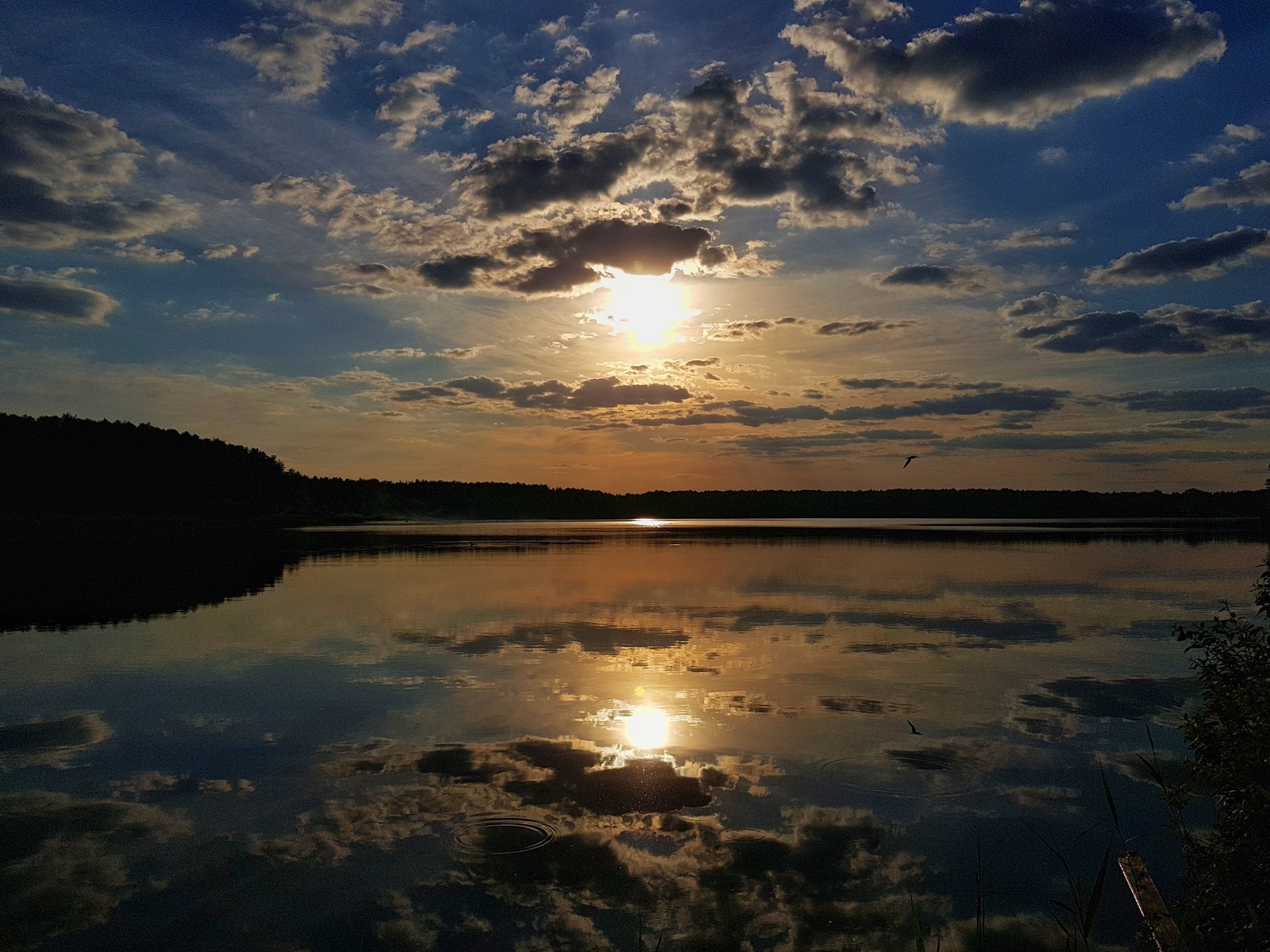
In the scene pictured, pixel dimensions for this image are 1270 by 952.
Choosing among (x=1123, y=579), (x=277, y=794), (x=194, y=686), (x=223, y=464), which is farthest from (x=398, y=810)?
(x=223, y=464)

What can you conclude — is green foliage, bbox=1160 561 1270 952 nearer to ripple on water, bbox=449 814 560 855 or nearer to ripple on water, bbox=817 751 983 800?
ripple on water, bbox=817 751 983 800

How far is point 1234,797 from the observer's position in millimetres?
8125

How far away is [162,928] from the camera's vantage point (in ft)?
27.5

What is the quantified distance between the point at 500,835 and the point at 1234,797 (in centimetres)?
828

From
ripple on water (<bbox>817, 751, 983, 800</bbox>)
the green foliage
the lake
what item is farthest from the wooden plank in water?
ripple on water (<bbox>817, 751, 983, 800</bbox>)

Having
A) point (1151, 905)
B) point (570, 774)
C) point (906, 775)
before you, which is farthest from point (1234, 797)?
point (570, 774)

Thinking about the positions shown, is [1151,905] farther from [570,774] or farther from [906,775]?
[570,774]

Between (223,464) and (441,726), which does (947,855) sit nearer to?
(441,726)

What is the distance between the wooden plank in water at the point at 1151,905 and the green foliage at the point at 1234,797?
219mm

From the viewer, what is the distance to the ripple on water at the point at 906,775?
12.4 m

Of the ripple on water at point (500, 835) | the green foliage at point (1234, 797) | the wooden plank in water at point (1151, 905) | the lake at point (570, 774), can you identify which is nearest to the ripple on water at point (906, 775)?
the lake at point (570, 774)

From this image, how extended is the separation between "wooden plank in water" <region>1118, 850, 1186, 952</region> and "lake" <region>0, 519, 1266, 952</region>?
37 centimetres

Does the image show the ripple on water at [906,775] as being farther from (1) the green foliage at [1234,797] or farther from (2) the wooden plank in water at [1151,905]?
(1) the green foliage at [1234,797]

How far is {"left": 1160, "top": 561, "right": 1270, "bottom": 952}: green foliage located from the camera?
751cm
